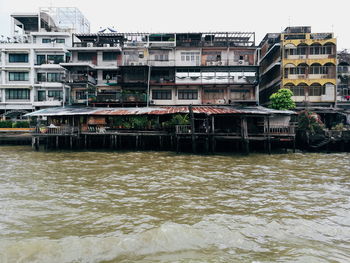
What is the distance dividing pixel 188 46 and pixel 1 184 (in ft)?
98.1

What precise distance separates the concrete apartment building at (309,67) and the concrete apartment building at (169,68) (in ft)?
13.7

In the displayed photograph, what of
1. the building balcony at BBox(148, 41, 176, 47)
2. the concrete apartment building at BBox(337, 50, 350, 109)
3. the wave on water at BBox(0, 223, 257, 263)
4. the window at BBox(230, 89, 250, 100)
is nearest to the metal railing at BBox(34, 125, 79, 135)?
the building balcony at BBox(148, 41, 176, 47)

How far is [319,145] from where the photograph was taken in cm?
2744

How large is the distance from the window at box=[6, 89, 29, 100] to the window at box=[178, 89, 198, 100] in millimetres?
23666

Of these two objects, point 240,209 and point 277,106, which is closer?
point 240,209

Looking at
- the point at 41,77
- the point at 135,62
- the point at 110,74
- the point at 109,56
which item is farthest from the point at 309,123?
the point at 41,77

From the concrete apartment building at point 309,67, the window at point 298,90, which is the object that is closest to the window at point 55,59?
the concrete apartment building at point 309,67

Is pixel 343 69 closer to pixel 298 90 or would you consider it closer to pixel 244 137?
pixel 298 90

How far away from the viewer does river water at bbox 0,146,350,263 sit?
7.28 metres

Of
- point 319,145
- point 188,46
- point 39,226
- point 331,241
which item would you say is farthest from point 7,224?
point 188,46

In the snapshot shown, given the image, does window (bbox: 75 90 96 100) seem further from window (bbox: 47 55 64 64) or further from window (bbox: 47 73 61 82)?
window (bbox: 47 55 64 64)

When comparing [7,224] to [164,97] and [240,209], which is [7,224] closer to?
[240,209]

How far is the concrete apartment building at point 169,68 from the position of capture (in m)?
36.6

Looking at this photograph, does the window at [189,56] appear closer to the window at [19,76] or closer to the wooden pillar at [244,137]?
the wooden pillar at [244,137]
